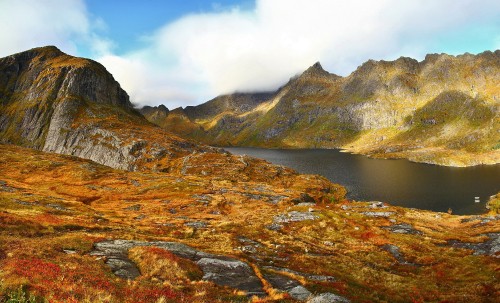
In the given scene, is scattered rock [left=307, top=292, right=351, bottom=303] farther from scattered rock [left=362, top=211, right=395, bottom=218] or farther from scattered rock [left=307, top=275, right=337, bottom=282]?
scattered rock [left=362, top=211, right=395, bottom=218]

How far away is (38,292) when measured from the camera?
1588 centimetres

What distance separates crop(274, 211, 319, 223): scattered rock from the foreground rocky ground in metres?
0.46

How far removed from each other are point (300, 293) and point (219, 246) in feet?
66.5

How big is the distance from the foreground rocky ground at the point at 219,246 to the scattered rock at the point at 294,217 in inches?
18.0

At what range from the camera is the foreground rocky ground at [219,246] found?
838 inches

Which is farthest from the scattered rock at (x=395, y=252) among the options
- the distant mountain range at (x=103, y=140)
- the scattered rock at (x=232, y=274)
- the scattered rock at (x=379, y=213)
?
the distant mountain range at (x=103, y=140)

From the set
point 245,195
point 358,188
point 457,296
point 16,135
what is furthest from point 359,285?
point 16,135

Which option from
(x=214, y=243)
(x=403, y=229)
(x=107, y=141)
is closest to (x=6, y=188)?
(x=214, y=243)

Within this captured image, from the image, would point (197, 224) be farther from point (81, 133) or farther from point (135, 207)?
point (81, 133)

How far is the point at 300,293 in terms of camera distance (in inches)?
968

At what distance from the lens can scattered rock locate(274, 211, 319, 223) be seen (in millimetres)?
67875

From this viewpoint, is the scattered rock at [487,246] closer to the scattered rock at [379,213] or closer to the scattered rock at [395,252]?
the scattered rock at [395,252]

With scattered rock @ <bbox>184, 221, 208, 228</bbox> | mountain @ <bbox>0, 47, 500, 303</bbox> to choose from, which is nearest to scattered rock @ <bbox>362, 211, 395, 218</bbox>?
mountain @ <bbox>0, 47, 500, 303</bbox>

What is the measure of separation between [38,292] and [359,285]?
28.4 metres
